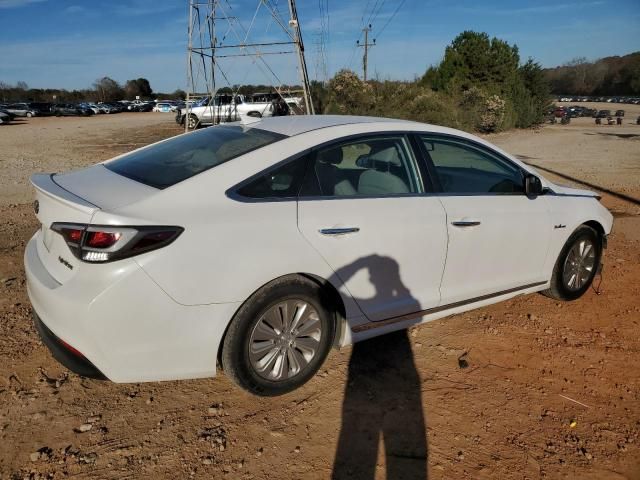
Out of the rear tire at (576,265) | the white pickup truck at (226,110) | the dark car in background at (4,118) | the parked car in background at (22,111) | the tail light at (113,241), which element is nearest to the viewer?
the tail light at (113,241)

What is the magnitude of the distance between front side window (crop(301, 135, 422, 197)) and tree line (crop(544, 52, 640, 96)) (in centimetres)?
11128

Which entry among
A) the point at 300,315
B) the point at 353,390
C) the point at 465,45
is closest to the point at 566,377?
the point at 353,390

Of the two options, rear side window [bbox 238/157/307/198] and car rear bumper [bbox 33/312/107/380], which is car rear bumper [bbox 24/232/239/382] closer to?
car rear bumper [bbox 33/312/107/380]

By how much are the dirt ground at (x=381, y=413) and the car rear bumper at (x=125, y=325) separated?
0.39 meters

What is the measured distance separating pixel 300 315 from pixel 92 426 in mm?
1284

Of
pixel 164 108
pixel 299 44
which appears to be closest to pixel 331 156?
pixel 299 44

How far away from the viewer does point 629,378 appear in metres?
3.27

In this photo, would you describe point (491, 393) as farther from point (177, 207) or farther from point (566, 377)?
point (177, 207)

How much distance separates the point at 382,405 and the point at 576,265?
247 centimetres

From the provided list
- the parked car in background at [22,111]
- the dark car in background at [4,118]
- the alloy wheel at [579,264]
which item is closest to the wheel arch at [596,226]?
the alloy wheel at [579,264]

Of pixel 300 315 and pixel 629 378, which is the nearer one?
pixel 300 315

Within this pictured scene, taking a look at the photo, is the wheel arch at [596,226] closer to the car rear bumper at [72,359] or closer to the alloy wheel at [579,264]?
the alloy wheel at [579,264]

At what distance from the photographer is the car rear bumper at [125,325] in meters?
2.30

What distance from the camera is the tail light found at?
2287mm
